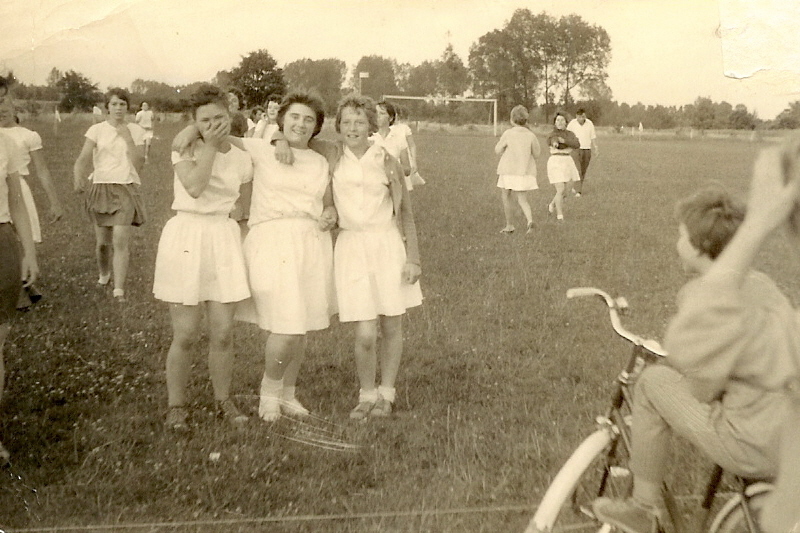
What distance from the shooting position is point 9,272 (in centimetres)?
263

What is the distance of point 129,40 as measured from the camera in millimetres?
2988

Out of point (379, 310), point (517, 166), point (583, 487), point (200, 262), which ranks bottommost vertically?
point (583, 487)

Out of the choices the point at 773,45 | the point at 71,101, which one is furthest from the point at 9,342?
the point at 773,45

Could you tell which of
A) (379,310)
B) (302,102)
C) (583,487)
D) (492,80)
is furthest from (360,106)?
(583,487)

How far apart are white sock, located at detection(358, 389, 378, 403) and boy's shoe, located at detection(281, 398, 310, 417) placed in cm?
24

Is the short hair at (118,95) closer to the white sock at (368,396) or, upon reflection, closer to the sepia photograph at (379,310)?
the sepia photograph at (379,310)

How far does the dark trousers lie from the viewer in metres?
7.49

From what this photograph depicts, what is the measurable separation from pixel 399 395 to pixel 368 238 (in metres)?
0.71

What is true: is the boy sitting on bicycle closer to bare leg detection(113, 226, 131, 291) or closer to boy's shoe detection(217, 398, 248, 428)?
boy's shoe detection(217, 398, 248, 428)

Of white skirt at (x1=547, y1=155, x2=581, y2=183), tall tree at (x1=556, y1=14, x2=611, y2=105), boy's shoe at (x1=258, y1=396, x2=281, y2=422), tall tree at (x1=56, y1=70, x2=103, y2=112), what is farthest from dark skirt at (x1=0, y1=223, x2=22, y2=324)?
white skirt at (x1=547, y1=155, x2=581, y2=183)

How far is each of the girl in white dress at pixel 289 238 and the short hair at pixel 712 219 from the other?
5.23 feet

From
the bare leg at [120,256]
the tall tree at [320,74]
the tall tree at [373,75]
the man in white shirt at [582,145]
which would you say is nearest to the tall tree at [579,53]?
the tall tree at [373,75]

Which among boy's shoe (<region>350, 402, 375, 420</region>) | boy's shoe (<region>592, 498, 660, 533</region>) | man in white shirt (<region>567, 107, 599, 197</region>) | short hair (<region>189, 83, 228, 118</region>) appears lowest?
boy's shoe (<region>350, 402, 375, 420</region>)

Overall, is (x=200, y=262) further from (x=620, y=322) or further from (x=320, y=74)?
(x=620, y=322)
